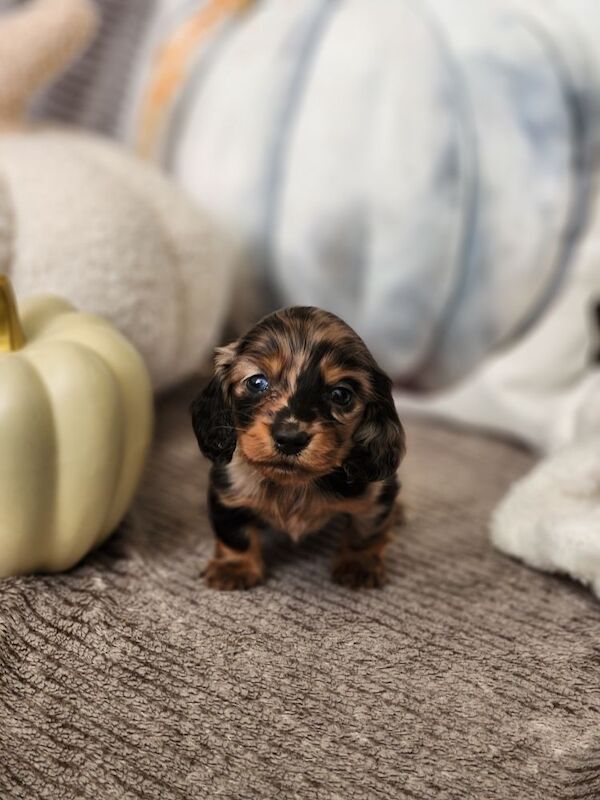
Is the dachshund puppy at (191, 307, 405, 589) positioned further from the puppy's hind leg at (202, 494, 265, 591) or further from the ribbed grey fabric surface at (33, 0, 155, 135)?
the ribbed grey fabric surface at (33, 0, 155, 135)

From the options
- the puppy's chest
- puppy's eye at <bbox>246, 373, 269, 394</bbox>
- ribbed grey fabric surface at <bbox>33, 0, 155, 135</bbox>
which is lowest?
the puppy's chest

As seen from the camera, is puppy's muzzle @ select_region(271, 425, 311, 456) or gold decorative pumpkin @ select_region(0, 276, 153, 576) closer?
puppy's muzzle @ select_region(271, 425, 311, 456)

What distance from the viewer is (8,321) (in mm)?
1185

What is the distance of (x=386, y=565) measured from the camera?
4.38 ft

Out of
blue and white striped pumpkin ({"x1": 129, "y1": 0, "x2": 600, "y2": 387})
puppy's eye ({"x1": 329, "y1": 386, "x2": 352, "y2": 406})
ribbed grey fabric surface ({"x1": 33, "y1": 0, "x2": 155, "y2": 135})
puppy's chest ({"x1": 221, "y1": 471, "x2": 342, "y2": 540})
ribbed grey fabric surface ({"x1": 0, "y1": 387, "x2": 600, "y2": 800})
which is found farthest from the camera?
ribbed grey fabric surface ({"x1": 33, "y1": 0, "x2": 155, "y2": 135})

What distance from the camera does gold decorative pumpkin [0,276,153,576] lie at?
111cm

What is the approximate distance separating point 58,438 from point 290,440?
34 centimetres

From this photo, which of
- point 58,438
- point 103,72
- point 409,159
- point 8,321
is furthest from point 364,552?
point 103,72

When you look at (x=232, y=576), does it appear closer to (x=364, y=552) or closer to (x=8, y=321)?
(x=364, y=552)

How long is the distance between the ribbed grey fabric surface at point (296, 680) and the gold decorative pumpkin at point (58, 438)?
0.06 m

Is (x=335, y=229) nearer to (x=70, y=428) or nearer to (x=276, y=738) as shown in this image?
(x=70, y=428)

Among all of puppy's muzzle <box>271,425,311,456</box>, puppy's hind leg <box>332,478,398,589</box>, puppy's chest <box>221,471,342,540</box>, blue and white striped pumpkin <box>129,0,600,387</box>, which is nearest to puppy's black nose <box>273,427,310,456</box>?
puppy's muzzle <box>271,425,311,456</box>

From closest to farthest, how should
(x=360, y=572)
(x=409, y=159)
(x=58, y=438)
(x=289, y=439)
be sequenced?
(x=289, y=439)
(x=58, y=438)
(x=360, y=572)
(x=409, y=159)

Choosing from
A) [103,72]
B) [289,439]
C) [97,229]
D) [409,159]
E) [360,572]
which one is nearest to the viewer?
[289,439]
